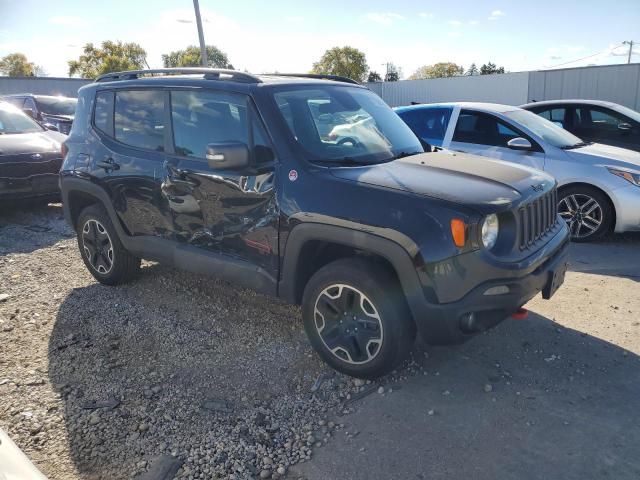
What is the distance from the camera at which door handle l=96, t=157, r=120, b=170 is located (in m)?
4.25

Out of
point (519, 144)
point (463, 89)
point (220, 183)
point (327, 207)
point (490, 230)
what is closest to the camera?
point (490, 230)

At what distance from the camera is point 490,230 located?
9.29 feet

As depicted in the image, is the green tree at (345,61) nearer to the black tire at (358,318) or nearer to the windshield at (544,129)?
the windshield at (544,129)

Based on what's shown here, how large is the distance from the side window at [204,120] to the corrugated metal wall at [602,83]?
2036 centimetres

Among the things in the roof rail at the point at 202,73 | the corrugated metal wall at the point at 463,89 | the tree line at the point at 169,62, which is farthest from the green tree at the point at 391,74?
the roof rail at the point at 202,73

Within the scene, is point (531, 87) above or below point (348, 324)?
above

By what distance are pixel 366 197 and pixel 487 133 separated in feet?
14.1

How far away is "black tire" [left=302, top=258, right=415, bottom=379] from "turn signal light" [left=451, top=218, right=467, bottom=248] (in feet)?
1.58

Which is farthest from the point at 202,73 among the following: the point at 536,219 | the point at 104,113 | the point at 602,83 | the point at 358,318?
the point at 602,83

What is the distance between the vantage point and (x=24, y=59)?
244 ft

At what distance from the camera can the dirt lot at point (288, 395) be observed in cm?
257

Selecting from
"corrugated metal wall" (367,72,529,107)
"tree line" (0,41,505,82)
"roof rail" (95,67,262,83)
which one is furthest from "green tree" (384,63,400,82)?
"roof rail" (95,67,262,83)

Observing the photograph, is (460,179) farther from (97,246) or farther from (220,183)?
(97,246)

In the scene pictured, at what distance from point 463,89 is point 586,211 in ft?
72.4
